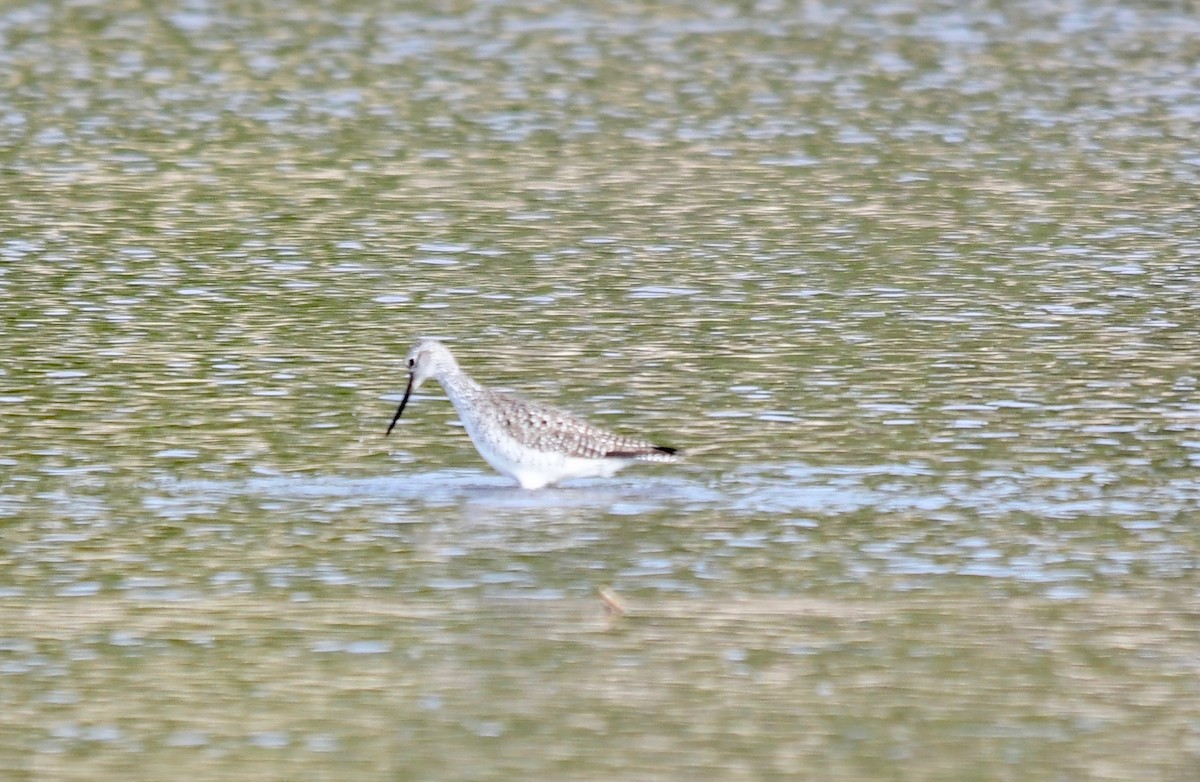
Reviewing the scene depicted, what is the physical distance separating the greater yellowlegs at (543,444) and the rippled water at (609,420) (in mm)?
219

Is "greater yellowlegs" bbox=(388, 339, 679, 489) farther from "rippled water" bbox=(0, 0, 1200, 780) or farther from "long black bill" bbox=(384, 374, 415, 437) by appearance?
"long black bill" bbox=(384, 374, 415, 437)

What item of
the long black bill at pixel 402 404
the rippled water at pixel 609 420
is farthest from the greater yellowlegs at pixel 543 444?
the long black bill at pixel 402 404

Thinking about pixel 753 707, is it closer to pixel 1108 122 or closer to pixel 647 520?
pixel 647 520

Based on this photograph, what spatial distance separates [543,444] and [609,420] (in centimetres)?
137

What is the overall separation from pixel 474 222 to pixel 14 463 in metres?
8.81

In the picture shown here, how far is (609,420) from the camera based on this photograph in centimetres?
1638

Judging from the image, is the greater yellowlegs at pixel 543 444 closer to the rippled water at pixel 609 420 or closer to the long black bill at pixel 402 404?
the rippled water at pixel 609 420

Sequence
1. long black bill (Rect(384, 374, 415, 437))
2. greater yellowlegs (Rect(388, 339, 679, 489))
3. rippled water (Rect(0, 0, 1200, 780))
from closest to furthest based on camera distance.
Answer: rippled water (Rect(0, 0, 1200, 780)) < greater yellowlegs (Rect(388, 339, 679, 489)) < long black bill (Rect(384, 374, 415, 437))

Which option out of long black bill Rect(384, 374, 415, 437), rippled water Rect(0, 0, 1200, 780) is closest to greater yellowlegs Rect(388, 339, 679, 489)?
rippled water Rect(0, 0, 1200, 780)

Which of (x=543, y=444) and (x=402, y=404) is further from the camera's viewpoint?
(x=402, y=404)

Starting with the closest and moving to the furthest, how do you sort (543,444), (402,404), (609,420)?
(543,444) → (402,404) → (609,420)

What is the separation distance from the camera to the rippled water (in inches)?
441

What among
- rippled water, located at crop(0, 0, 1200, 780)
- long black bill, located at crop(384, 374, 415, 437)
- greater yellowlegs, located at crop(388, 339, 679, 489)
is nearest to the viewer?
rippled water, located at crop(0, 0, 1200, 780)

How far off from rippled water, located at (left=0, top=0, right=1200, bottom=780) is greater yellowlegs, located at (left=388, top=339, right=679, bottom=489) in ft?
0.72
